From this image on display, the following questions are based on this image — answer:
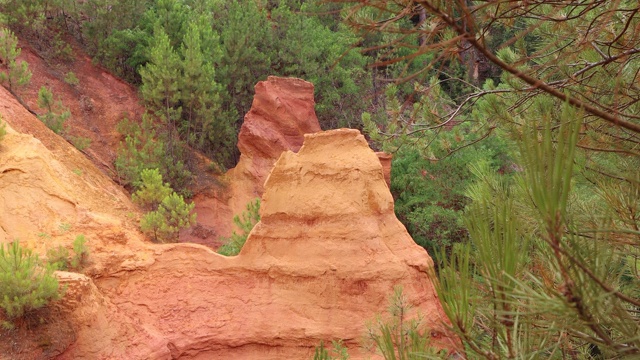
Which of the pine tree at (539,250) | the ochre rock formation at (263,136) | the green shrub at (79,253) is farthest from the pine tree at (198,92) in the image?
the pine tree at (539,250)

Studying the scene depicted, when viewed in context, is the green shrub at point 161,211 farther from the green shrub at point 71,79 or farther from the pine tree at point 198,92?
the green shrub at point 71,79

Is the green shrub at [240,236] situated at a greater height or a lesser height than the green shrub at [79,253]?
greater

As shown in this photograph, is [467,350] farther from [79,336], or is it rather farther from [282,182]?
[282,182]

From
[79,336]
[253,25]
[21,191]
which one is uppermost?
[253,25]

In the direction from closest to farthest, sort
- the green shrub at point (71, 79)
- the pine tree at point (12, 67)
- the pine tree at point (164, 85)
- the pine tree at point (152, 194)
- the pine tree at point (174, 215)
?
the pine tree at point (174, 215) < the pine tree at point (152, 194) < the pine tree at point (12, 67) < the pine tree at point (164, 85) < the green shrub at point (71, 79)

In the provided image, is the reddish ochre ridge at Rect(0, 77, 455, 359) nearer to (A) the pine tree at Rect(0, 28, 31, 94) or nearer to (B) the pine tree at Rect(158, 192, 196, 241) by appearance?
(B) the pine tree at Rect(158, 192, 196, 241)

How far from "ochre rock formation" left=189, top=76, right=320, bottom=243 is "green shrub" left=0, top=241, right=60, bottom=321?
6768mm

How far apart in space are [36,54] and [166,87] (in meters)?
3.61

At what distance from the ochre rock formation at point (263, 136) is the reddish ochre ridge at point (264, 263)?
497 centimetres

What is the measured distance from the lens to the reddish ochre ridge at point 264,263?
7254 mm

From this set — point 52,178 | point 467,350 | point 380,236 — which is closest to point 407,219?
point 380,236

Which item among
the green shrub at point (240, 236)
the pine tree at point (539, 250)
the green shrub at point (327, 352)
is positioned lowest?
the green shrub at point (327, 352)

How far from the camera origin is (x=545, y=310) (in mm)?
1342

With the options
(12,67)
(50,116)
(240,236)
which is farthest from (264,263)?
(12,67)
